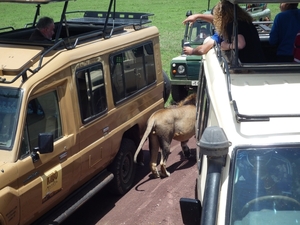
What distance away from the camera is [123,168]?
7.84m

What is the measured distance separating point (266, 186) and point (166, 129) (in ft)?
16.7

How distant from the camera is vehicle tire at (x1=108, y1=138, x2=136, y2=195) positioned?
24.7 feet

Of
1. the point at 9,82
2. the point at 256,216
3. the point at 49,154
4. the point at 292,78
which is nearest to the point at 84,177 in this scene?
the point at 49,154

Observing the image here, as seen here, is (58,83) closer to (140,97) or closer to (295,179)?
(140,97)

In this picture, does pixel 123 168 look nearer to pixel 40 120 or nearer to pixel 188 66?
pixel 40 120

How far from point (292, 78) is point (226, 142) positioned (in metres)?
1.33

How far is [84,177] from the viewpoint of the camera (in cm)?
662

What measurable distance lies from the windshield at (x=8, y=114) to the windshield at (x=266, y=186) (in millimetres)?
2901

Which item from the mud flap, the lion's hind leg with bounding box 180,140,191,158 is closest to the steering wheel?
the mud flap

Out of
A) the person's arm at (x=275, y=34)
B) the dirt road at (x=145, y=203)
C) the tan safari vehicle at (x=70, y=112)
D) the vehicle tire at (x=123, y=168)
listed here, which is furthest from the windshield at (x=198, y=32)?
the person's arm at (x=275, y=34)

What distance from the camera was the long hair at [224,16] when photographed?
5086 mm

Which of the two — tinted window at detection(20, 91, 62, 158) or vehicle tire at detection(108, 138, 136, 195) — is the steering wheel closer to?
tinted window at detection(20, 91, 62, 158)

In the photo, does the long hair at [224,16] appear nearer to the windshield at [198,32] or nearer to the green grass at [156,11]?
the windshield at [198,32]

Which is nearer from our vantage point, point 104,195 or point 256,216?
point 256,216
